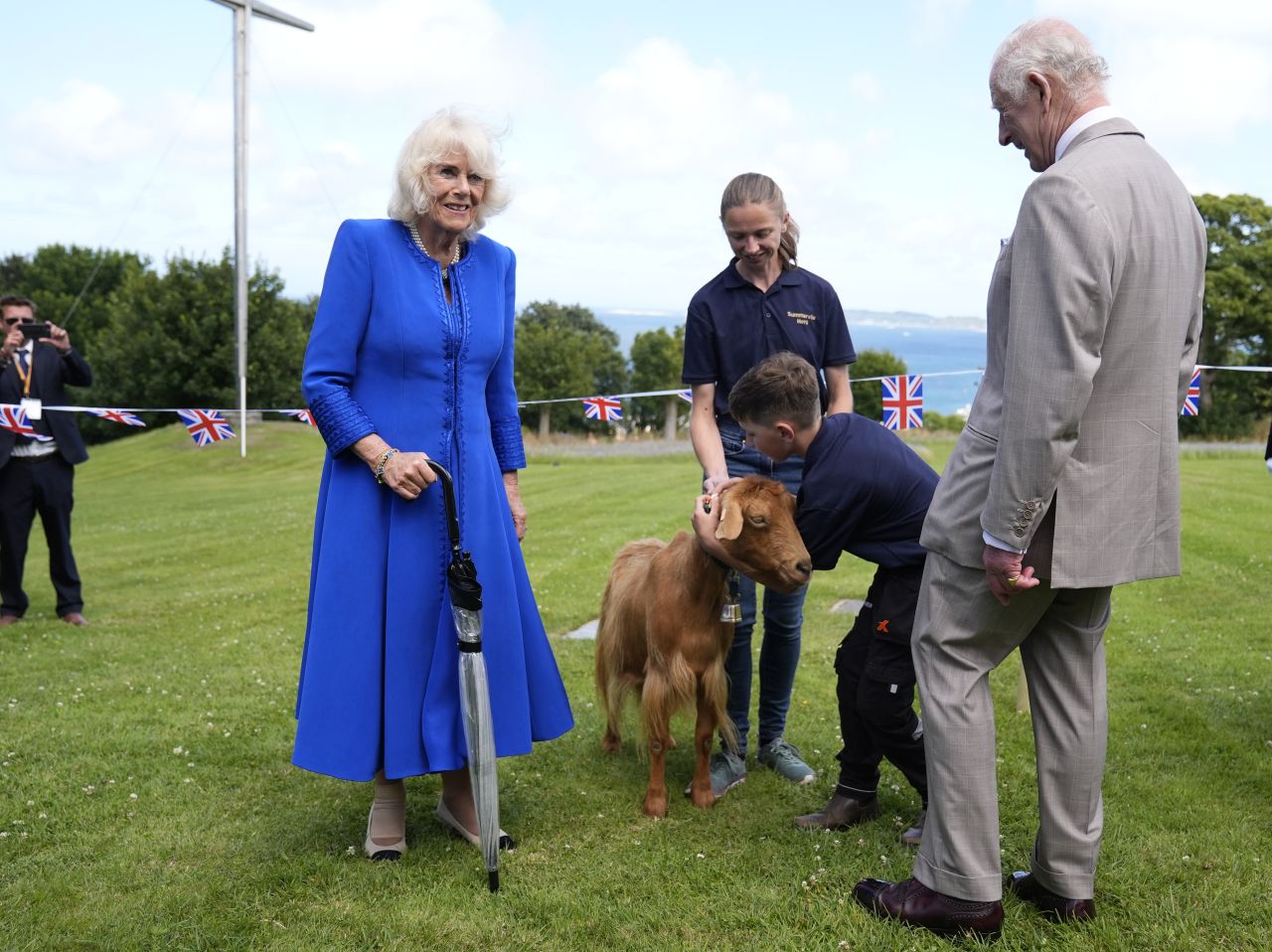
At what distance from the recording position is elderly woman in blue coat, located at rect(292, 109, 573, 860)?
3.83m

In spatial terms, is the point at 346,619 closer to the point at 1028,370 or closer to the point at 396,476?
the point at 396,476

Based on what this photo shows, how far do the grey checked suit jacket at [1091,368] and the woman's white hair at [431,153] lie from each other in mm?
1921

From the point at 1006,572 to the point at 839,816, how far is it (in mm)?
1795

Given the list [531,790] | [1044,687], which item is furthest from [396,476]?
[1044,687]

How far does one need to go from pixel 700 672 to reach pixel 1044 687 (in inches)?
63.6

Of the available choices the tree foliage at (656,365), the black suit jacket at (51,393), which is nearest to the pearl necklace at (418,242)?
the black suit jacket at (51,393)

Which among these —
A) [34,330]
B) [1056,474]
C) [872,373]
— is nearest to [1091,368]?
[1056,474]

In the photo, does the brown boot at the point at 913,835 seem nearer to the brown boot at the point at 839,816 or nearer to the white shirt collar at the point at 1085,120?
the brown boot at the point at 839,816

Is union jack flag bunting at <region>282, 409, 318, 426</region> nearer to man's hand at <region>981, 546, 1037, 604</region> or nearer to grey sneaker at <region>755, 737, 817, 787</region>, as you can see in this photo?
man's hand at <region>981, 546, 1037, 604</region>

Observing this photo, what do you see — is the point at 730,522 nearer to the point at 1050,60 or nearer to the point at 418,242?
the point at 418,242

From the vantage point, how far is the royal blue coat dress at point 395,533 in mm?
3850

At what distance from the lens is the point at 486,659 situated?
4.04 m

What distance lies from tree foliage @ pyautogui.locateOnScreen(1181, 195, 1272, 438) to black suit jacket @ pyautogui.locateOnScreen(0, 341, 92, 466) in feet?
124

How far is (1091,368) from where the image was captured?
2768mm
